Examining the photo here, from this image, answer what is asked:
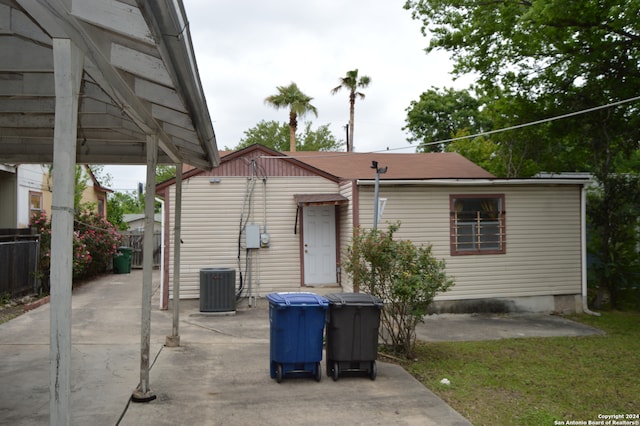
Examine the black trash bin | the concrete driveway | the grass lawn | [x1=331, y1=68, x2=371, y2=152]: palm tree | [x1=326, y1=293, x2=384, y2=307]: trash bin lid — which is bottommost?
the grass lawn

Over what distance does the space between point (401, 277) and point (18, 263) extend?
8671mm

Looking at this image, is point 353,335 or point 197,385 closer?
point 197,385

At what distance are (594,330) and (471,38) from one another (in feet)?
24.0

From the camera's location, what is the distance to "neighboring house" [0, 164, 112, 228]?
13867 millimetres

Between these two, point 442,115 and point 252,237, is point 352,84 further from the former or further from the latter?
point 252,237

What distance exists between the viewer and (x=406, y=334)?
7.21 m

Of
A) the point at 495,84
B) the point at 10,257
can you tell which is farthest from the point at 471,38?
the point at 10,257

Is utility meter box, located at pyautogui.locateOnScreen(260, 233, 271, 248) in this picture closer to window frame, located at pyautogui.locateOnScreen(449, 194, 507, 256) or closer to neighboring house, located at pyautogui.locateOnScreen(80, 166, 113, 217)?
window frame, located at pyautogui.locateOnScreen(449, 194, 507, 256)

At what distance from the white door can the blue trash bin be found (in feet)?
19.7

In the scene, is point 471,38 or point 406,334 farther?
point 471,38

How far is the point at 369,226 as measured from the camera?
10547 millimetres

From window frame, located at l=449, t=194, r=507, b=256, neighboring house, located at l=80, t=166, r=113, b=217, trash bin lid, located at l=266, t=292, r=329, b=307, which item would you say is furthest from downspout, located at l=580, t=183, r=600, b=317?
neighboring house, located at l=80, t=166, r=113, b=217

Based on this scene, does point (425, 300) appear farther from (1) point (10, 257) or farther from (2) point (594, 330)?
(1) point (10, 257)

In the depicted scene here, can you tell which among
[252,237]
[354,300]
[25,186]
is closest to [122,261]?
[25,186]
